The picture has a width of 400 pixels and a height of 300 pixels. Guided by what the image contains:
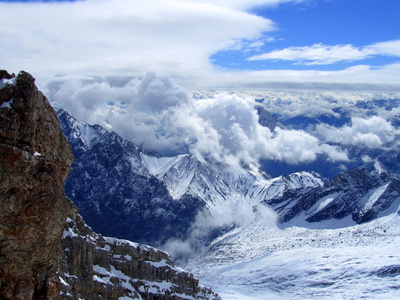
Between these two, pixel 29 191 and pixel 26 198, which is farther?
pixel 29 191

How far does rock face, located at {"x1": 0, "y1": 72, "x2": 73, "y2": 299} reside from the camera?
3925 cm

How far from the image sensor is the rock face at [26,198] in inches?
1545

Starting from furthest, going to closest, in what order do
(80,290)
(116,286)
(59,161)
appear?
(116,286)
(80,290)
(59,161)

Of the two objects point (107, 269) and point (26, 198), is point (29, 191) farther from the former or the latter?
point (107, 269)

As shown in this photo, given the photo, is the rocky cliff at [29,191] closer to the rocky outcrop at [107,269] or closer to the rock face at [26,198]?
the rock face at [26,198]

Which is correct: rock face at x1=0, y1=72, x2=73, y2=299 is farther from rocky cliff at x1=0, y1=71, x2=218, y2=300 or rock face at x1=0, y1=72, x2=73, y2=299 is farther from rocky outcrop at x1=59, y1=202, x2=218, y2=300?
rocky outcrop at x1=59, y1=202, x2=218, y2=300

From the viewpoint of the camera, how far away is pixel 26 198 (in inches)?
1581

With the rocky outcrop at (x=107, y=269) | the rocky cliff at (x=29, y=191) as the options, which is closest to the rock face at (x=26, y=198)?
the rocky cliff at (x=29, y=191)

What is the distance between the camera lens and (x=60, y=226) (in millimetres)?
43375

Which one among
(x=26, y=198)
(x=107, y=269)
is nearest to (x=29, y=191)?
(x=26, y=198)

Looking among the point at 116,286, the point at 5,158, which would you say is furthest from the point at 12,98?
the point at 116,286

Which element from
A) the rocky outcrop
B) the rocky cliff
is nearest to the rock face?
the rocky cliff

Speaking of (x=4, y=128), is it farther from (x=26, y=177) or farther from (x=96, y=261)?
(x=96, y=261)

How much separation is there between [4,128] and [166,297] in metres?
160
